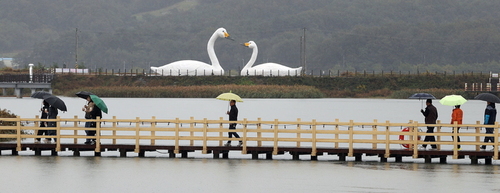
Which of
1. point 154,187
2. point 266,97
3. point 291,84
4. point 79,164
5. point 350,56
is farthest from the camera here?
point 350,56

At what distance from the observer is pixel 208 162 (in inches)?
1294

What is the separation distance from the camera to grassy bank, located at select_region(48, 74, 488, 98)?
10312cm

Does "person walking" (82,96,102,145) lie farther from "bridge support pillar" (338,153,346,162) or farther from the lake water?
"bridge support pillar" (338,153,346,162)

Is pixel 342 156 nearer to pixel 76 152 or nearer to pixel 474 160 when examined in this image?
pixel 474 160

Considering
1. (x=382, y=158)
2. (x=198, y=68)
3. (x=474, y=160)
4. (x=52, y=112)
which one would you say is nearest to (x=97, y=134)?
(x=52, y=112)

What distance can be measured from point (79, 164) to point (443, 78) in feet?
275

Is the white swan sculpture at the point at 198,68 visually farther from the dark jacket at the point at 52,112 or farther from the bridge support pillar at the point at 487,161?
the bridge support pillar at the point at 487,161

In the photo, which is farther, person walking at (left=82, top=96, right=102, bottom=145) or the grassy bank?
the grassy bank

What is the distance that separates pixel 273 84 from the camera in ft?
354

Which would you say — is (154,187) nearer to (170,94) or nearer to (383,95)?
(170,94)

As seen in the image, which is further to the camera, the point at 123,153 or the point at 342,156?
the point at 123,153

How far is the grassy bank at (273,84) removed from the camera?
338 feet

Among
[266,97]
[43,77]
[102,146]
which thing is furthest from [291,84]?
[102,146]

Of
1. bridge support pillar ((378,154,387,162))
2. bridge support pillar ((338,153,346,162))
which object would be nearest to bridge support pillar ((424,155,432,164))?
bridge support pillar ((378,154,387,162))
